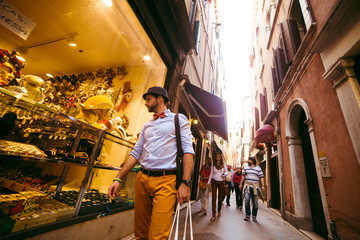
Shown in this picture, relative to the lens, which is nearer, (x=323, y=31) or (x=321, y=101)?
(x=323, y=31)

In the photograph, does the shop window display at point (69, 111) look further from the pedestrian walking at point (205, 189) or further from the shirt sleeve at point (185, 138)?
the pedestrian walking at point (205, 189)

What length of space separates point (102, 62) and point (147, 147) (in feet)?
14.6

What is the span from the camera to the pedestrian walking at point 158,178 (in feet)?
4.67

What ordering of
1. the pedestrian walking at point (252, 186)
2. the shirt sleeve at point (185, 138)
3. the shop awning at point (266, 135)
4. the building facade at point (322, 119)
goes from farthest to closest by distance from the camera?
the shop awning at point (266, 135) < the pedestrian walking at point (252, 186) < the building facade at point (322, 119) < the shirt sleeve at point (185, 138)

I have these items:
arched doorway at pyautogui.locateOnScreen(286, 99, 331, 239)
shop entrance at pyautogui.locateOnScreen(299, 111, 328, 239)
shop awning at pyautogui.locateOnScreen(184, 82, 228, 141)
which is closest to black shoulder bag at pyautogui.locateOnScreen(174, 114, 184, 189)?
shop awning at pyautogui.locateOnScreen(184, 82, 228, 141)

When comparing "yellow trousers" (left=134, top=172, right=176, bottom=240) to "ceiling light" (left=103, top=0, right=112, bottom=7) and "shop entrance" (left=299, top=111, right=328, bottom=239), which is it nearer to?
"ceiling light" (left=103, top=0, right=112, bottom=7)

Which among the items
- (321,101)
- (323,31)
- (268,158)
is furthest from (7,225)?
(268,158)

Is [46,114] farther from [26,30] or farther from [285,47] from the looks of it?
[285,47]

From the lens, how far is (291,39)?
6.03m

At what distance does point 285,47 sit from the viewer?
265 inches

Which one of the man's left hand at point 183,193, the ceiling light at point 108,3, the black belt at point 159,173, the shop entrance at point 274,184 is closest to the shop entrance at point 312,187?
the shop entrance at point 274,184

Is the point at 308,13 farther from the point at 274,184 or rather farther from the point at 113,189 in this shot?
the point at 274,184

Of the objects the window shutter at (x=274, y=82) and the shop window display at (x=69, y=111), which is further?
the window shutter at (x=274, y=82)

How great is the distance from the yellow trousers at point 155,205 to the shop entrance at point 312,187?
17.2ft
